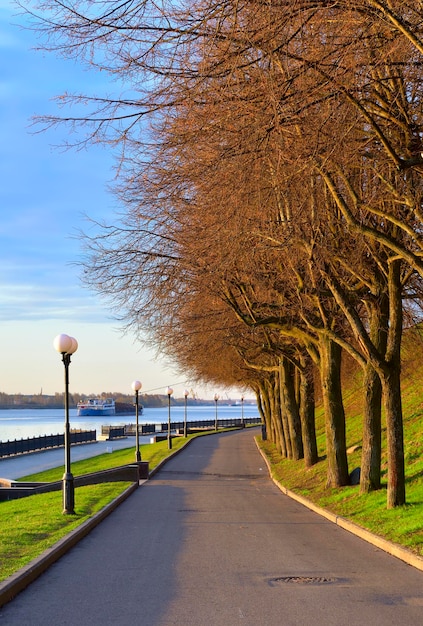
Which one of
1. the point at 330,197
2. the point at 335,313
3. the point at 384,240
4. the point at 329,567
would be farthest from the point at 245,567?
→ the point at 335,313

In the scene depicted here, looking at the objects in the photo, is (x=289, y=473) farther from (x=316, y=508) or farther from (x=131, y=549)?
(x=131, y=549)

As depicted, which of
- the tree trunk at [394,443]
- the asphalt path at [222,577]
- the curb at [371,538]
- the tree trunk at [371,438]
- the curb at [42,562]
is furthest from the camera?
the tree trunk at [371,438]

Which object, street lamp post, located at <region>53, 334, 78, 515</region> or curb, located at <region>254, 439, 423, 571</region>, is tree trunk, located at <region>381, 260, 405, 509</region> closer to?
curb, located at <region>254, 439, 423, 571</region>

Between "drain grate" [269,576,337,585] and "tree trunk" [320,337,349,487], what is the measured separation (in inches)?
422

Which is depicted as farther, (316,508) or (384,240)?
(316,508)

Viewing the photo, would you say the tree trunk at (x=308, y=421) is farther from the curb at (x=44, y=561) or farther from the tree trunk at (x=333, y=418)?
the curb at (x=44, y=561)

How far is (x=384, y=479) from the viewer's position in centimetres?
1930

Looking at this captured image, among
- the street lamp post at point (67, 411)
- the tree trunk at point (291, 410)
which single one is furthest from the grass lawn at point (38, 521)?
the tree trunk at point (291, 410)

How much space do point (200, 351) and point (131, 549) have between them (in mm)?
19414

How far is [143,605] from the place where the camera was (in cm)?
892

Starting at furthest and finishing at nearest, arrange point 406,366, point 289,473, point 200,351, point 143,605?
1. point 406,366
2. point 200,351
3. point 289,473
4. point 143,605

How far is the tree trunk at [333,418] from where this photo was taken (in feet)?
69.4

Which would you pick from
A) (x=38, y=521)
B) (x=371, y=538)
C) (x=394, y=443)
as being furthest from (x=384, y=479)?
(x=38, y=521)

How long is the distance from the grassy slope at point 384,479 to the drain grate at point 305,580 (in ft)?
6.05
